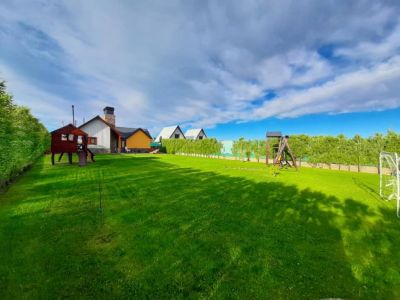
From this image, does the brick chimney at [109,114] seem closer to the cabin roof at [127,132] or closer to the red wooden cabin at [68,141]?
the cabin roof at [127,132]

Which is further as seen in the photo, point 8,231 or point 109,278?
point 8,231

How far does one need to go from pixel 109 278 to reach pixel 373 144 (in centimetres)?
2023

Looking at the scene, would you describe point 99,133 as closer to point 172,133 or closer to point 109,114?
point 109,114

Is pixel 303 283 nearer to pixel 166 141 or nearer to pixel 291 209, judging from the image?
pixel 291 209

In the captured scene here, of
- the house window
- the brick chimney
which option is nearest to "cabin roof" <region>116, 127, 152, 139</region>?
the brick chimney

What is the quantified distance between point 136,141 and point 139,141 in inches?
26.9

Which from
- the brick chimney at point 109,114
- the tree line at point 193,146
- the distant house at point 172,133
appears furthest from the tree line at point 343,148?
the distant house at point 172,133

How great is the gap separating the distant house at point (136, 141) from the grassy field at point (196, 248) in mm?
36809

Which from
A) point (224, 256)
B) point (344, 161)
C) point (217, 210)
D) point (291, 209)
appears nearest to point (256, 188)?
point (291, 209)

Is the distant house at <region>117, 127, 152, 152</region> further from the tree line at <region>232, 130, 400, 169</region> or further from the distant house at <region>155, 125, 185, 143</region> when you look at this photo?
the tree line at <region>232, 130, 400, 169</region>

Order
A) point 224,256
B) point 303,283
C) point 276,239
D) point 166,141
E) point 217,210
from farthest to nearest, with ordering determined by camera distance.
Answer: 1. point 166,141
2. point 217,210
3. point 276,239
4. point 224,256
5. point 303,283

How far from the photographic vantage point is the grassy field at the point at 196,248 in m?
2.96

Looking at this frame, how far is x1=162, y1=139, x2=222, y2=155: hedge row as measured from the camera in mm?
31680

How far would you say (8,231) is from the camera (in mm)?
4527
